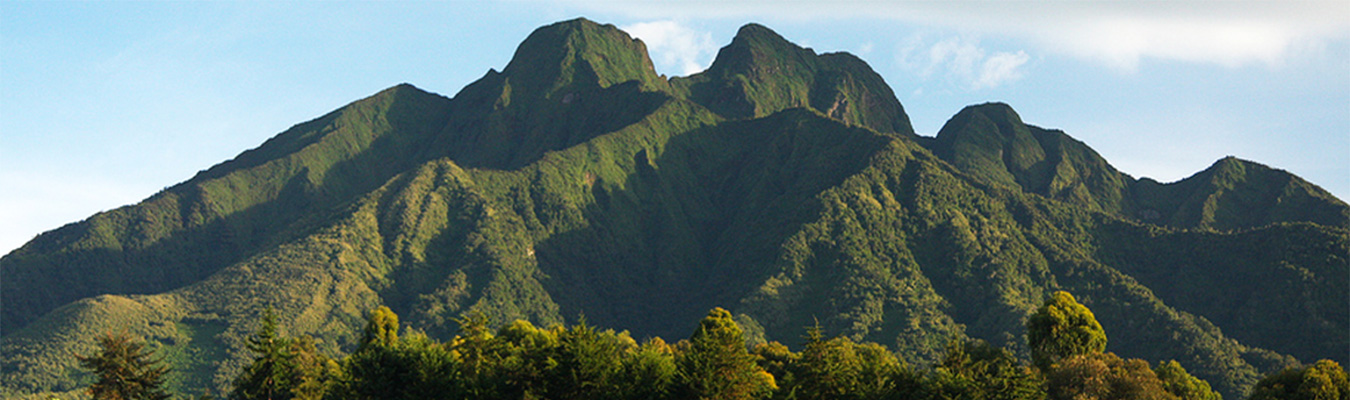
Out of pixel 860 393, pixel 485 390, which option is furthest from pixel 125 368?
pixel 860 393

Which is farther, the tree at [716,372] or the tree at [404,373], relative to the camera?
the tree at [404,373]

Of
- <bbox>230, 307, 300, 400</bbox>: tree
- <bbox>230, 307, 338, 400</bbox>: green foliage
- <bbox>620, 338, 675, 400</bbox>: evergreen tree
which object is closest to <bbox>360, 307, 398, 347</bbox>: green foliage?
<bbox>230, 307, 338, 400</bbox>: green foliage

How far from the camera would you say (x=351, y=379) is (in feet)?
253

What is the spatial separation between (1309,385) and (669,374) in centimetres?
4843

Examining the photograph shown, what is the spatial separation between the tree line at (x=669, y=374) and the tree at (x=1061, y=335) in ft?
0.33

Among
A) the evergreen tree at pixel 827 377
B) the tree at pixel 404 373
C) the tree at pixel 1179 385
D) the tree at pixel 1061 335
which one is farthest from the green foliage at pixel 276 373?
the tree at pixel 1179 385

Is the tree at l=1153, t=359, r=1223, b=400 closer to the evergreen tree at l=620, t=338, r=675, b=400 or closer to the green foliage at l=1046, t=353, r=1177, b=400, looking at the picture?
the green foliage at l=1046, t=353, r=1177, b=400

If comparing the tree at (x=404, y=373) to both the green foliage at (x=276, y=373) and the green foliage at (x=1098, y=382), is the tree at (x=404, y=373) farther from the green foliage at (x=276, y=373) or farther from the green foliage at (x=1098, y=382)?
the green foliage at (x=1098, y=382)

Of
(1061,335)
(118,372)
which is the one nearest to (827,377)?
(1061,335)

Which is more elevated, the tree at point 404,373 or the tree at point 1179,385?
the tree at point 1179,385

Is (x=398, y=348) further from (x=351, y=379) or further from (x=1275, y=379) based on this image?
A: (x=1275, y=379)

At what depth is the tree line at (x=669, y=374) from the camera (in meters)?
67.3

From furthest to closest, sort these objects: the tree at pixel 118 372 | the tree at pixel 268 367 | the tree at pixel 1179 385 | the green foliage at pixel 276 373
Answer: the tree at pixel 1179 385 → the green foliage at pixel 276 373 → the tree at pixel 268 367 → the tree at pixel 118 372

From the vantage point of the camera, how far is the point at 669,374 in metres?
67.1
